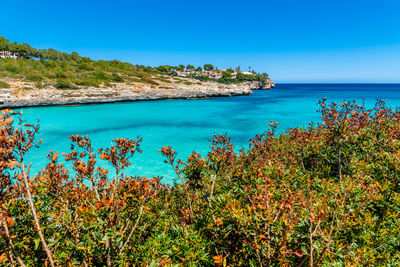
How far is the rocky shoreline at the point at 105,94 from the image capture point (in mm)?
37938

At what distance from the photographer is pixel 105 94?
4922cm

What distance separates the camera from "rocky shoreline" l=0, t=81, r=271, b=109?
37.9m

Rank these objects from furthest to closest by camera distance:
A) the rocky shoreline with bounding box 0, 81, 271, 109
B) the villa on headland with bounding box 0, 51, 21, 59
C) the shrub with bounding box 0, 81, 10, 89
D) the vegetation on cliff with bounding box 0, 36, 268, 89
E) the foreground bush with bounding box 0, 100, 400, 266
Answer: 1. the villa on headland with bounding box 0, 51, 21, 59
2. the vegetation on cliff with bounding box 0, 36, 268, 89
3. the rocky shoreline with bounding box 0, 81, 271, 109
4. the shrub with bounding box 0, 81, 10, 89
5. the foreground bush with bounding box 0, 100, 400, 266

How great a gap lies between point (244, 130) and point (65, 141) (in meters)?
21.4

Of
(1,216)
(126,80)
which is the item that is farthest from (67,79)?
(1,216)

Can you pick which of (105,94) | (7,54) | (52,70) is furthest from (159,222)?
(7,54)

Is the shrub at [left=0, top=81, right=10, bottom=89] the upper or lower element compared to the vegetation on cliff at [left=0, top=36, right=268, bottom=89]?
lower

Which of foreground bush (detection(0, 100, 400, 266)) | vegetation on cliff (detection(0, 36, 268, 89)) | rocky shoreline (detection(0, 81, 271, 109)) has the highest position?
vegetation on cliff (detection(0, 36, 268, 89))

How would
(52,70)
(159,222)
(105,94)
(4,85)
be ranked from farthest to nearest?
(52,70) < (105,94) < (4,85) < (159,222)

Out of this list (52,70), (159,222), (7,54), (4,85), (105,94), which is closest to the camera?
(159,222)

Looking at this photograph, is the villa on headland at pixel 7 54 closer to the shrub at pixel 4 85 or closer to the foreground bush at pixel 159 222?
the shrub at pixel 4 85

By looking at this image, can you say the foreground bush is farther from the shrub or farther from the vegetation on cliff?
the vegetation on cliff

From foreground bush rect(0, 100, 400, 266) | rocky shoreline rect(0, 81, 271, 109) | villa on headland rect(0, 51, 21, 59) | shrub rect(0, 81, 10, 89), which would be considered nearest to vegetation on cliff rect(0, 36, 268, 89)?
villa on headland rect(0, 51, 21, 59)

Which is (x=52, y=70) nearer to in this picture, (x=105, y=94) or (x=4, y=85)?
(x=4, y=85)
